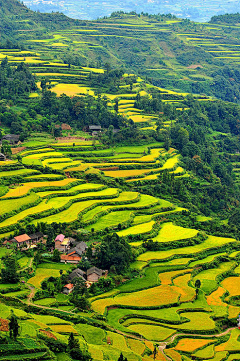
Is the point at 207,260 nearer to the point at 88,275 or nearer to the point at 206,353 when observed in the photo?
the point at 88,275

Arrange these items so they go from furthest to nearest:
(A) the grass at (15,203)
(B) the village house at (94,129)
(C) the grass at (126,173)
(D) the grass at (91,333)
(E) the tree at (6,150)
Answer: (B) the village house at (94,129) < (C) the grass at (126,173) < (E) the tree at (6,150) < (A) the grass at (15,203) < (D) the grass at (91,333)

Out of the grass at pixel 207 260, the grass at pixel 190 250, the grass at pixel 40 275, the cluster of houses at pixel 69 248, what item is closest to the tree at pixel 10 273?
the grass at pixel 40 275

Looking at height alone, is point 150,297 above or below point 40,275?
below

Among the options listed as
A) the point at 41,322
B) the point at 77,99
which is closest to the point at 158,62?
the point at 77,99

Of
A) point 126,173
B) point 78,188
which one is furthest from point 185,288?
point 126,173

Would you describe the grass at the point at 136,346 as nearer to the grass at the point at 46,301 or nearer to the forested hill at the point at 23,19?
the grass at the point at 46,301

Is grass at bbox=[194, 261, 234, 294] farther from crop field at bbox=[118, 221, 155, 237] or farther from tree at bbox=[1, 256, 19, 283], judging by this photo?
tree at bbox=[1, 256, 19, 283]

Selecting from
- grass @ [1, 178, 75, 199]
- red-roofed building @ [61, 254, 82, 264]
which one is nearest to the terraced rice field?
grass @ [1, 178, 75, 199]

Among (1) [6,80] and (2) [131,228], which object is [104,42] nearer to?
(1) [6,80]
